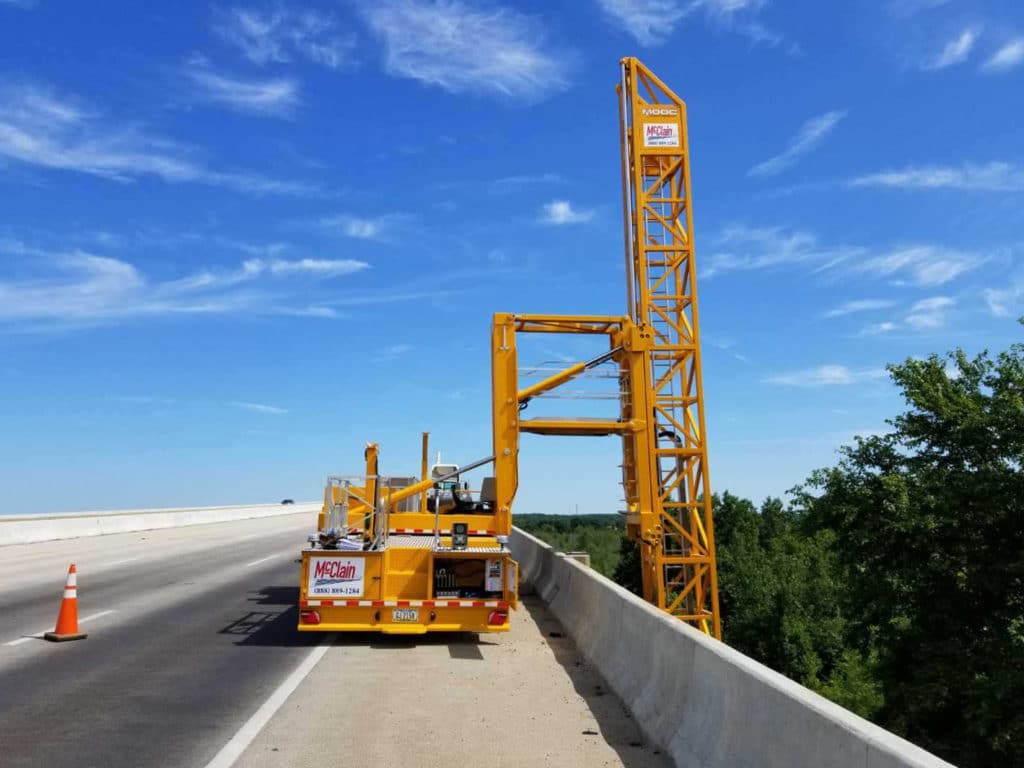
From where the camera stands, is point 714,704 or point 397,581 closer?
point 714,704

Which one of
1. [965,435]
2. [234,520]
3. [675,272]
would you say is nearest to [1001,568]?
[965,435]

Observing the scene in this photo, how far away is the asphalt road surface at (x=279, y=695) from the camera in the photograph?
6.56m

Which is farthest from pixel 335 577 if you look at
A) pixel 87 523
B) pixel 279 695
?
pixel 87 523

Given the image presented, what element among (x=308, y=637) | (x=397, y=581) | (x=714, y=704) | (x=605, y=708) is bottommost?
(x=605, y=708)

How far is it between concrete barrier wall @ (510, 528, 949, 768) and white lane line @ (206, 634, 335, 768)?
311 centimetres

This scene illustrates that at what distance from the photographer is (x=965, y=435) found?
1900cm

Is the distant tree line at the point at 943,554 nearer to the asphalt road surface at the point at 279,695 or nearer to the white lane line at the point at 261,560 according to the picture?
the asphalt road surface at the point at 279,695

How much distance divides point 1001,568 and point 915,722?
3853 mm

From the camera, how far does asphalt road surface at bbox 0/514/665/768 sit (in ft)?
21.5

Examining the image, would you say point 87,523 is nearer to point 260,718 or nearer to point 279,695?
point 279,695

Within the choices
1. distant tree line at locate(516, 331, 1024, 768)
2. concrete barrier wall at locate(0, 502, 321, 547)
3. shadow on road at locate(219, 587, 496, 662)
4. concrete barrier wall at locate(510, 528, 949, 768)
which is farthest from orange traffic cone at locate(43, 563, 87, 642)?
concrete barrier wall at locate(0, 502, 321, 547)

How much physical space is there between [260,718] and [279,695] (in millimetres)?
889

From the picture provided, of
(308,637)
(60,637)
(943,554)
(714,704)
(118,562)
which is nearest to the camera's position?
(714,704)

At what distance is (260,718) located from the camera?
7.44 metres
